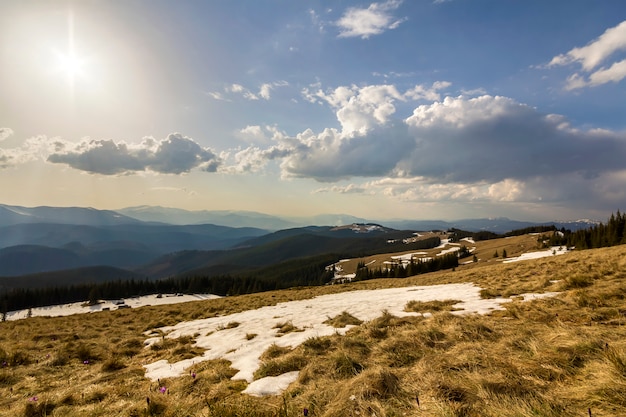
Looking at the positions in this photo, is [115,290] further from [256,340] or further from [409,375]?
[409,375]

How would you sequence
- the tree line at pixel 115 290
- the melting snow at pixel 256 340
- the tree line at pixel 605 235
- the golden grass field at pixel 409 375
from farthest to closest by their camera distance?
1. the tree line at pixel 115 290
2. the tree line at pixel 605 235
3. the melting snow at pixel 256 340
4. the golden grass field at pixel 409 375

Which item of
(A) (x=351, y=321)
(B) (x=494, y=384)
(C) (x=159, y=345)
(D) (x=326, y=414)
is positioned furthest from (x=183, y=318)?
(B) (x=494, y=384)

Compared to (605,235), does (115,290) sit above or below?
below

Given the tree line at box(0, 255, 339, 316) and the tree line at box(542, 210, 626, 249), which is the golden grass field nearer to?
the tree line at box(542, 210, 626, 249)

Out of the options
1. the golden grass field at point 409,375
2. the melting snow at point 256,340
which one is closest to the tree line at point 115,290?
the melting snow at point 256,340

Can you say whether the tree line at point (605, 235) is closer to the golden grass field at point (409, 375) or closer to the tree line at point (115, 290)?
the golden grass field at point (409, 375)

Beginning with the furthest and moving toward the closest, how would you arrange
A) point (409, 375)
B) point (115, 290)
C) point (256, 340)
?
point (115, 290) → point (256, 340) → point (409, 375)

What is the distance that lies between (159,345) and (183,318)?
29.4 feet

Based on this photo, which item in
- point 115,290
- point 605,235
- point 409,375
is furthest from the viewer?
point 115,290

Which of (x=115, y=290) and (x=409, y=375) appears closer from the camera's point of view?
(x=409, y=375)

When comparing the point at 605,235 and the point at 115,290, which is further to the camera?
the point at 115,290

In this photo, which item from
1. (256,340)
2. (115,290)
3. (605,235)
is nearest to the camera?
(256,340)

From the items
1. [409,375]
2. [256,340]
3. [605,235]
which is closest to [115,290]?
[256,340]

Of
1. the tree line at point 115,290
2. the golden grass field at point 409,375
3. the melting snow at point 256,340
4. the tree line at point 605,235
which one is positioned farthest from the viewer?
the tree line at point 115,290
